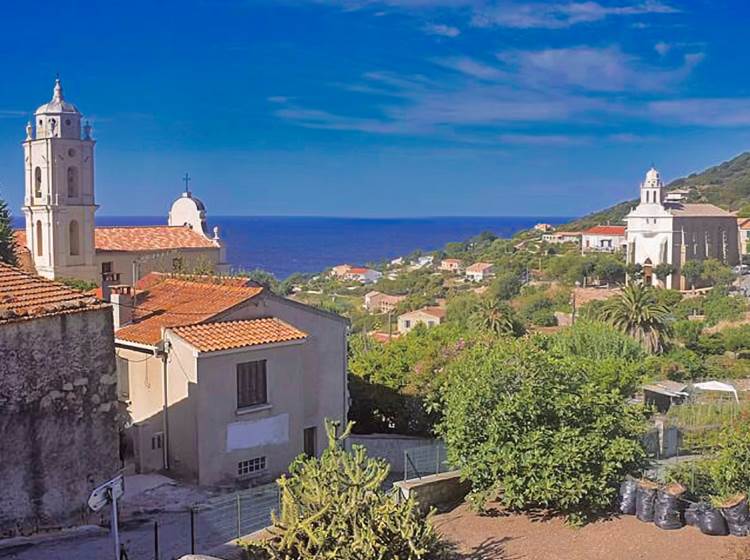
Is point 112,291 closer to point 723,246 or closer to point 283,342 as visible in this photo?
point 283,342

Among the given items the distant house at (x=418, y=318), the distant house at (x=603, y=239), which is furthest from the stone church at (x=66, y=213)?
the distant house at (x=603, y=239)

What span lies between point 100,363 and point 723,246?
10361 cm

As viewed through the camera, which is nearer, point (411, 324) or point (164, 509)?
point (164, 509)

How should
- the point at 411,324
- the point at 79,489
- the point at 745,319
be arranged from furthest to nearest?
the point at 411,324 → the point at 745,319 → the point at 79,489

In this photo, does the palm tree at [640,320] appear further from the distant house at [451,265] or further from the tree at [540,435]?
the distant house at [451,265]

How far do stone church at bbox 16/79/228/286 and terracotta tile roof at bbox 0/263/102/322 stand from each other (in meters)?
31.3

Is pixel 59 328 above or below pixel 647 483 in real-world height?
above

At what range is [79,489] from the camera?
1445 centimetres

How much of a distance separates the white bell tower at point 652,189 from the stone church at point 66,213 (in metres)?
65.0

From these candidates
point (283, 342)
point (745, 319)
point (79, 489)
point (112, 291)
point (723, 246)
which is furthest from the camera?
point (723, 246)

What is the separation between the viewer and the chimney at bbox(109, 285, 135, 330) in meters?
20.7

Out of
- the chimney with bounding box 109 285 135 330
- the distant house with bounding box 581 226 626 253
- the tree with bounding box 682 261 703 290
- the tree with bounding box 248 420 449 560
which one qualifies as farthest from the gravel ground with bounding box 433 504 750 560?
the distant house with bounding box 581 226 626 253

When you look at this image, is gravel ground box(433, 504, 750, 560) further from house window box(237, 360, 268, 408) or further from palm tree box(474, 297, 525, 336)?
palm tree box(474, 297, 525, 336)

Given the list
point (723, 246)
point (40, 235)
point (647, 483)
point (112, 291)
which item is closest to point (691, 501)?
point (647, 483)
